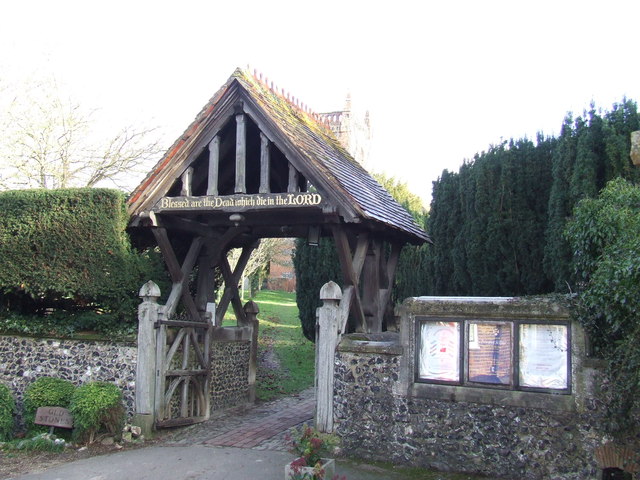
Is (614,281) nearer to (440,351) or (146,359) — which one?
(440,351)

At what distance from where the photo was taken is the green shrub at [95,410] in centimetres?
940

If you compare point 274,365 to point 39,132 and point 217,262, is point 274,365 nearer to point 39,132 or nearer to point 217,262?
point 217,262

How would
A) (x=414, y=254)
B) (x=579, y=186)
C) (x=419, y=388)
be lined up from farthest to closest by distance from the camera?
(x=414, y=254) → (x=579, y=186) → (x=419, y=388)

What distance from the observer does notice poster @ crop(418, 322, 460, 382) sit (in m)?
7.89

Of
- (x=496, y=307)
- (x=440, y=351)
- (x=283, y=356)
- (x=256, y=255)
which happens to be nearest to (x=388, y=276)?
(x=440, y=351)

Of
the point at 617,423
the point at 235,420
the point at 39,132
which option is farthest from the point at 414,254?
the point at 39,132

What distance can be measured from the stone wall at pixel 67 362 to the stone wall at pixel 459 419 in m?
3.69

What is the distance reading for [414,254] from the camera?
15.6 m

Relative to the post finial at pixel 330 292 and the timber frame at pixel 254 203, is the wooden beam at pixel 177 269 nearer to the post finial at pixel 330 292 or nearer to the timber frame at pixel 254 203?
the timber frame at pixel 254 203

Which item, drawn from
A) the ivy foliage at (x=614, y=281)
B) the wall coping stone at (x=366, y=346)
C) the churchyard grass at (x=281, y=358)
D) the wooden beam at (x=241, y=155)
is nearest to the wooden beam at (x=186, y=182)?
the wooden beam at (x=241, y=155)

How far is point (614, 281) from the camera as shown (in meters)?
6.16

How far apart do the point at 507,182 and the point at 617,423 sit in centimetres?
575

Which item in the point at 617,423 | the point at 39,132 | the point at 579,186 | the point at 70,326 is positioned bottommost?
the point at 617,423

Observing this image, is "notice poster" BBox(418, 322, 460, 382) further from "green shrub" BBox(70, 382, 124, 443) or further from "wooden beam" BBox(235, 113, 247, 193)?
"green shrub" BBox(70, 382, 124, 443)
